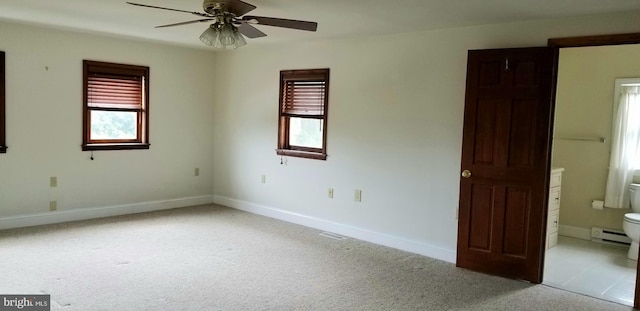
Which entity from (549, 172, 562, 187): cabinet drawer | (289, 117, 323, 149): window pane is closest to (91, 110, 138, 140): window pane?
(289, 117, 323, 149): window pane

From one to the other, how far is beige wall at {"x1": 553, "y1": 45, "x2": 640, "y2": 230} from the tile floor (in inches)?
14.2

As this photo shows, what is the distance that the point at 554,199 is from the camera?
208 inches

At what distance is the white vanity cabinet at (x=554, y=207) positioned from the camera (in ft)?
17.0

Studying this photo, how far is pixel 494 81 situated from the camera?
4145 mm

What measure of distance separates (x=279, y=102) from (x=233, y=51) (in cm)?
118

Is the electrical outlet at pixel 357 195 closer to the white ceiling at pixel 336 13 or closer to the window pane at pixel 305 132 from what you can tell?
the window pane at pixel 305 132

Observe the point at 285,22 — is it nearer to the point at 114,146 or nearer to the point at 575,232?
the point at 114,146

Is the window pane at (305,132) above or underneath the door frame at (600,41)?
underneath

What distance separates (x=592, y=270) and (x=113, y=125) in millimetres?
5449

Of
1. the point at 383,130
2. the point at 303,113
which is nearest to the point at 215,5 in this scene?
the point at 383,130

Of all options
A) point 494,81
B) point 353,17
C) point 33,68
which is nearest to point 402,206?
point 494,81

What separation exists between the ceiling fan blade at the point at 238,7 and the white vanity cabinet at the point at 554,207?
11.8ft

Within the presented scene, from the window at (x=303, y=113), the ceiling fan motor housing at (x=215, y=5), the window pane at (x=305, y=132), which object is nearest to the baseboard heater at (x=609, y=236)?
the window at (x=303, y=113)

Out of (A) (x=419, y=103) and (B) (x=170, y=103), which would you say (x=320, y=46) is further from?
(B) (x=170, y=103)
